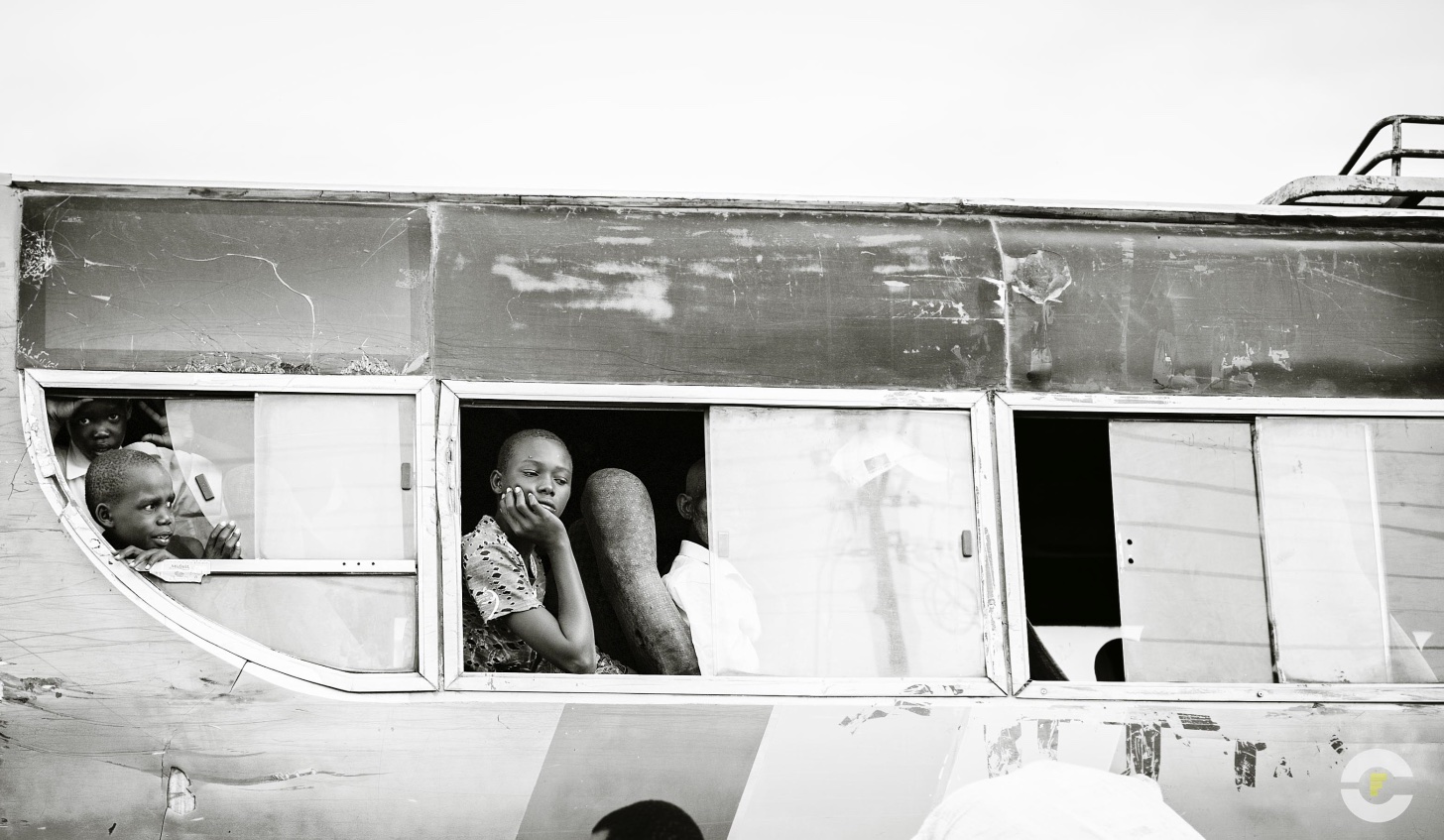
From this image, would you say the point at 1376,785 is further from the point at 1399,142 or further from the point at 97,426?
the point at 97,426

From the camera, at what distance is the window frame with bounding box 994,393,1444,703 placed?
358 cm

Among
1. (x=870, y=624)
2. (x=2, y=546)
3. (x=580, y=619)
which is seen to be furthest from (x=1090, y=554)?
(x=2, y=546)

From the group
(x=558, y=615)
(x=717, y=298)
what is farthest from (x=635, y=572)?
(x=717, y=298)

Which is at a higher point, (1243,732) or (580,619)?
(580,619)

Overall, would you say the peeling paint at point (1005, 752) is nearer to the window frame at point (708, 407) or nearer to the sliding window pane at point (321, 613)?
the window frame at point (708, 407)

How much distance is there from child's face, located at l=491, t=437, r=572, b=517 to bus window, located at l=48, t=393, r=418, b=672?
0.46m

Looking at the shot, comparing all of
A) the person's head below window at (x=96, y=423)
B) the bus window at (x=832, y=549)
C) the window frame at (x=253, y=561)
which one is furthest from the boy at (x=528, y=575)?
the person's head below window at (x=96, y=423)

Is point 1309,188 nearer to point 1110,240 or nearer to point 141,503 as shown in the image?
point 1110,240

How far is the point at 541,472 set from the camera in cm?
382

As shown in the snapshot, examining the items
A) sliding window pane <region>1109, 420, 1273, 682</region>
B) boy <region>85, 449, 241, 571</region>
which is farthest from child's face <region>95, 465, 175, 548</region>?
sliding window pane <region>1109, 420, 1273, 682</region>

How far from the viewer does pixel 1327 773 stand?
11.8 ft

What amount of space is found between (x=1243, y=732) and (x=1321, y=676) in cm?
35

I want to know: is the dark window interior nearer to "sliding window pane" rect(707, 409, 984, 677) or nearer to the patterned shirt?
"sliding window pane" rect(707, 409, 984, 677)

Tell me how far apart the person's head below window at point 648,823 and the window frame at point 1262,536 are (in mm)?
1076
